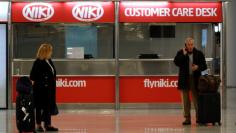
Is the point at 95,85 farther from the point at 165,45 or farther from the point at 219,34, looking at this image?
the point at 219,34

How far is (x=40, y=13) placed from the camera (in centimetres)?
1631

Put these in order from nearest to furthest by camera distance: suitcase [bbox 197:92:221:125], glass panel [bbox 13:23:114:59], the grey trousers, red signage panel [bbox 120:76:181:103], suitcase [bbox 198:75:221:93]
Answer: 1. suitcase [bbox 198:75:221:93]
2. suitcase [bbox 197:92:221:125]
3. the grey trousers
4. red signage panel [bbox 120:76:181:103]
5. glass panel [bbox 13:23:114:59]

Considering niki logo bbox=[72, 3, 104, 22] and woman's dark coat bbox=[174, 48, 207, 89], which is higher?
niki logo bbox=[72, 3, 104, 22]

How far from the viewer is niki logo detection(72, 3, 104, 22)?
1634 cm

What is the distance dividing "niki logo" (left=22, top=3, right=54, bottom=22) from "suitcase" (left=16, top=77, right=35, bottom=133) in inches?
211

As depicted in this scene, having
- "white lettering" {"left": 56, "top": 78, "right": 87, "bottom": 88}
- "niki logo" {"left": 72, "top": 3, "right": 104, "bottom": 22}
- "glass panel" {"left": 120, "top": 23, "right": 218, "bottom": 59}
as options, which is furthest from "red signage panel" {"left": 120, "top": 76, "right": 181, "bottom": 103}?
"niki logo" {"left": 72, "top": 3, "right": 104, "bottom": 22}

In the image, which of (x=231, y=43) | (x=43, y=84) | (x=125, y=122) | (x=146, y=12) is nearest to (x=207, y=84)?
(x=125, y=122)

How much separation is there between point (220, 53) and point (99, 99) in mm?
3637

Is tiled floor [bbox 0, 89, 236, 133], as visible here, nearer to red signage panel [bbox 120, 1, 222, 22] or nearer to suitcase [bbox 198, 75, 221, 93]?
suitcase [bbox 198, 75, 221, 93]

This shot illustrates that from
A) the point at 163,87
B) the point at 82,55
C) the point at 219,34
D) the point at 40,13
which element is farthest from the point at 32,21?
the point at 219,34

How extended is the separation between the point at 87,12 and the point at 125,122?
170 inches

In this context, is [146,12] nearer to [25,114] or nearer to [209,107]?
[209,107]

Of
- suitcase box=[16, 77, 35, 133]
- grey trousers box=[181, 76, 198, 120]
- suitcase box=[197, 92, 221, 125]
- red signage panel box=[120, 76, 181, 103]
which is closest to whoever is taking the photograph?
suitcase box=[16, 77, 35, 133]

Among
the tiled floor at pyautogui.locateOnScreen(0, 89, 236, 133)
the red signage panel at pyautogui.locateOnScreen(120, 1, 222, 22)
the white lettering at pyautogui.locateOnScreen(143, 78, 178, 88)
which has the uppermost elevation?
the red signage panel at pyautogui.locateOnScreen(120, 1, 222, 22)
